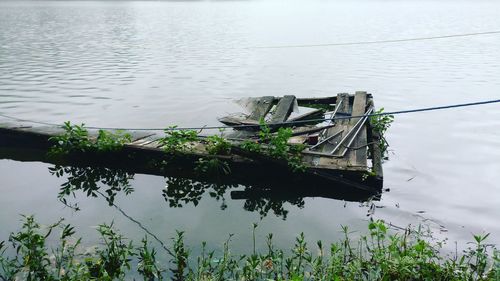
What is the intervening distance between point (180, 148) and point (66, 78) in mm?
13210

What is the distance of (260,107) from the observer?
36.9 feet

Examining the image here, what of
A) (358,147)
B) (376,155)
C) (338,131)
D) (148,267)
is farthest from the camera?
(338,131)

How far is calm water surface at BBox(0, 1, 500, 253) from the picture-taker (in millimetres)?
Answer: 6914

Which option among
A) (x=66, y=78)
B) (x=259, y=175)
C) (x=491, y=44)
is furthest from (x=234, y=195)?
(x=491, y=44)

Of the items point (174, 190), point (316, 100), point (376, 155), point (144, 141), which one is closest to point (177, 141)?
point (174, 190)

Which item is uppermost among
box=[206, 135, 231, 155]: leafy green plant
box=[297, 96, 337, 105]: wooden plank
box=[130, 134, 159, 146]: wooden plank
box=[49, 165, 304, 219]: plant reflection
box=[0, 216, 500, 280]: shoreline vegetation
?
box=[297, 96, 337, 105]: wooden plank

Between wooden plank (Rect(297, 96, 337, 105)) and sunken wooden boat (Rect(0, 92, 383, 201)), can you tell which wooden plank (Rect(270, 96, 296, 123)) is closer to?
sunken wooden boat (Rect(0, 92, 383, 201))

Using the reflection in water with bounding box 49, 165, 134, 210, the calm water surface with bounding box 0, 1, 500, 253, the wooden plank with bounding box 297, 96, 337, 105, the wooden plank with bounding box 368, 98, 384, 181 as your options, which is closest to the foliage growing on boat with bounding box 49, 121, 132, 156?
the reflection in water with bounding box 49, 165, 134, 210

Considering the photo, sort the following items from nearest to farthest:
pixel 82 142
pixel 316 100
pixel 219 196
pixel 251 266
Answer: pixel 251 266, pixel 219 196, pixel 82 142, pixel 316 100

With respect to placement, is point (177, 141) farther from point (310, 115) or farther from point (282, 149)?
point (310, 115)

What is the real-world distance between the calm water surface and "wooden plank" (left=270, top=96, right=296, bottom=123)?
2.67m

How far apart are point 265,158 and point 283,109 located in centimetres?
352

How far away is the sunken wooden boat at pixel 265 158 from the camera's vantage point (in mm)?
7352

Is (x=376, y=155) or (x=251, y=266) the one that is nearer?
(x=251, y=266)
